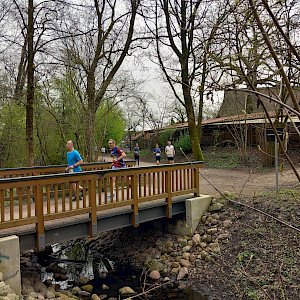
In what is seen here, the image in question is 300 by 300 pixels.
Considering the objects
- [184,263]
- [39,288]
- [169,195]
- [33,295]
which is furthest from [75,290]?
[169,195]

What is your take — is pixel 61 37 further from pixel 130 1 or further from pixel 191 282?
pixel 191 282

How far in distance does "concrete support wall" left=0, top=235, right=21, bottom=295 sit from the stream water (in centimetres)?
183

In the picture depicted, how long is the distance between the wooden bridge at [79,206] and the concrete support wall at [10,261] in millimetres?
267

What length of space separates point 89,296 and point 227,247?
10.9 ft

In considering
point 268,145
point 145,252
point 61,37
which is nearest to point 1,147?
point 61,37

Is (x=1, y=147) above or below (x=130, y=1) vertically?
below

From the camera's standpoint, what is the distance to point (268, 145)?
50.3ft

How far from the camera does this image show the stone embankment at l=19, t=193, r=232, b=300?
6.37 m

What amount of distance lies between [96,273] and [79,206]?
1734mm

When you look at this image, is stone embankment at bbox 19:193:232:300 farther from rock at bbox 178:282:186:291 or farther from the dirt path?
the dirt path

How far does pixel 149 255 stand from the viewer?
8242mm

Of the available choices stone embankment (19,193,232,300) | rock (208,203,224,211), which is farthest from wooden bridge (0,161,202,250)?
stone embankment (19,193,232,300)

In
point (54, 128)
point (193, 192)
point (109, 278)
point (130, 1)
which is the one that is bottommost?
point (109, 278)

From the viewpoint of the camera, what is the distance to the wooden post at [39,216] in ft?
18.3
